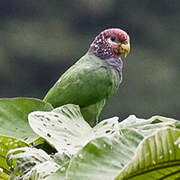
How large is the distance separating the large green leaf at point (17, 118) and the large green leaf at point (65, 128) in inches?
1.9

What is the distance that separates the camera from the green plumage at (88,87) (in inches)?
81.6

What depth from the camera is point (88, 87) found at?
219cm

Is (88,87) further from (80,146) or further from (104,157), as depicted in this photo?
(104,157)

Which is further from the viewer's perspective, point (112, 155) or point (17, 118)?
point (17, 118)

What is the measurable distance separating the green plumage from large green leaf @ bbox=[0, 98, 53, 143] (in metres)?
1.11

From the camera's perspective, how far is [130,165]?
0.55 metres

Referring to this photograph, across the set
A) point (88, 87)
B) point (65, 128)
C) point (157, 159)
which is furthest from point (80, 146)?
point (88, 87)

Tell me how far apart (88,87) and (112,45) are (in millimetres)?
322

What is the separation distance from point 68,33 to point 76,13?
1384 millimetres

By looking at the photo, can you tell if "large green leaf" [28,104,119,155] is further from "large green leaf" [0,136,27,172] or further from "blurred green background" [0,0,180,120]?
"blurred green background" [0,0,180,120]

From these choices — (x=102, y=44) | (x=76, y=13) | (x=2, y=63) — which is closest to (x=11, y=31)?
(x=2, y=63)

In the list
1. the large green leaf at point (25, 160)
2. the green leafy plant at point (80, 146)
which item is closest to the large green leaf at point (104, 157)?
the green leafy plant at point (80, 146)

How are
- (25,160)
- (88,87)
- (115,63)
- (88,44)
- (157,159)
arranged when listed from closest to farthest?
1. (157,159)
2. (25,160)
3. (88,87)
4. (115,63)
5. (88,44)

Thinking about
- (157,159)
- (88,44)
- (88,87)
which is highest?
(157,159)
